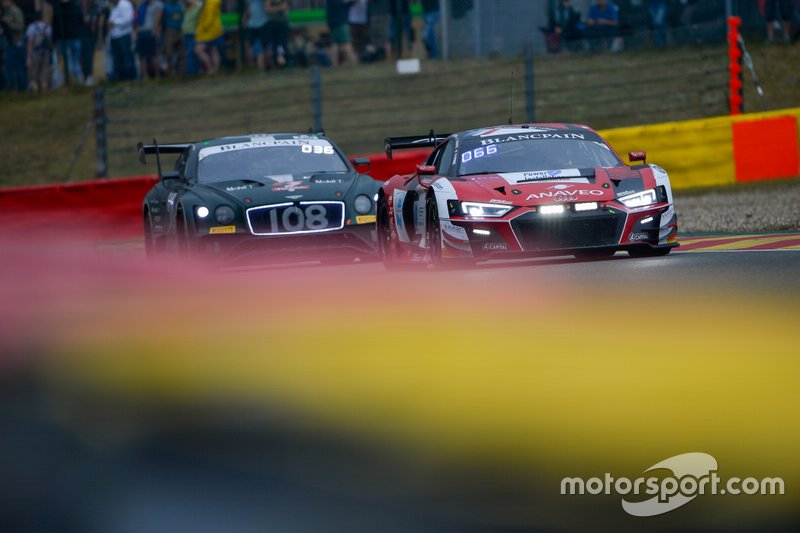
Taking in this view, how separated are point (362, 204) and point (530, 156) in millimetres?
1613

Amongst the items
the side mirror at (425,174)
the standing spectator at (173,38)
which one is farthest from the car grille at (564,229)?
the standing spectator at (173,38)

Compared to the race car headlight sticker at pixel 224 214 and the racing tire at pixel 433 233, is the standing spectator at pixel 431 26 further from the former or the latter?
the racing tire at pixel 433 233

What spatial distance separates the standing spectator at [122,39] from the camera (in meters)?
26.5

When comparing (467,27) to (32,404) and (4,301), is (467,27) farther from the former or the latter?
(32,404)

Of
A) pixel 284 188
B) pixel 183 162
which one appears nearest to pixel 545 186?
pixel 284 188

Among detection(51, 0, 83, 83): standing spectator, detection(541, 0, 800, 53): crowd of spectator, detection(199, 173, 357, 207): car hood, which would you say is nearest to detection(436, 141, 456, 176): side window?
detection(199, 173, 357, 207): car hood

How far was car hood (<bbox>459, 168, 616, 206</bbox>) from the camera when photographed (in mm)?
11633

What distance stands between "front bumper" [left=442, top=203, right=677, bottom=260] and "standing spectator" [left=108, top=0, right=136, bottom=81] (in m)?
15.9

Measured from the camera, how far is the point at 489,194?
38.5ft

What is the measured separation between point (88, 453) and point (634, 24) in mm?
20986

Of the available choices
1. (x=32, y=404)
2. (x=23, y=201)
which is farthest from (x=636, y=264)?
(x=23, y=201)

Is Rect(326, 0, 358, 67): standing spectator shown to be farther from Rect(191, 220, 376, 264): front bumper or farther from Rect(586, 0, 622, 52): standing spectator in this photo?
Rect(191, 220, 376, 264): front bumper

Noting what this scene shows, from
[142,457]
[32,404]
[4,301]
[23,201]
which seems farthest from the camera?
[23,201]

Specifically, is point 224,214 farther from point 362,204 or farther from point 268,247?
point 362,204
